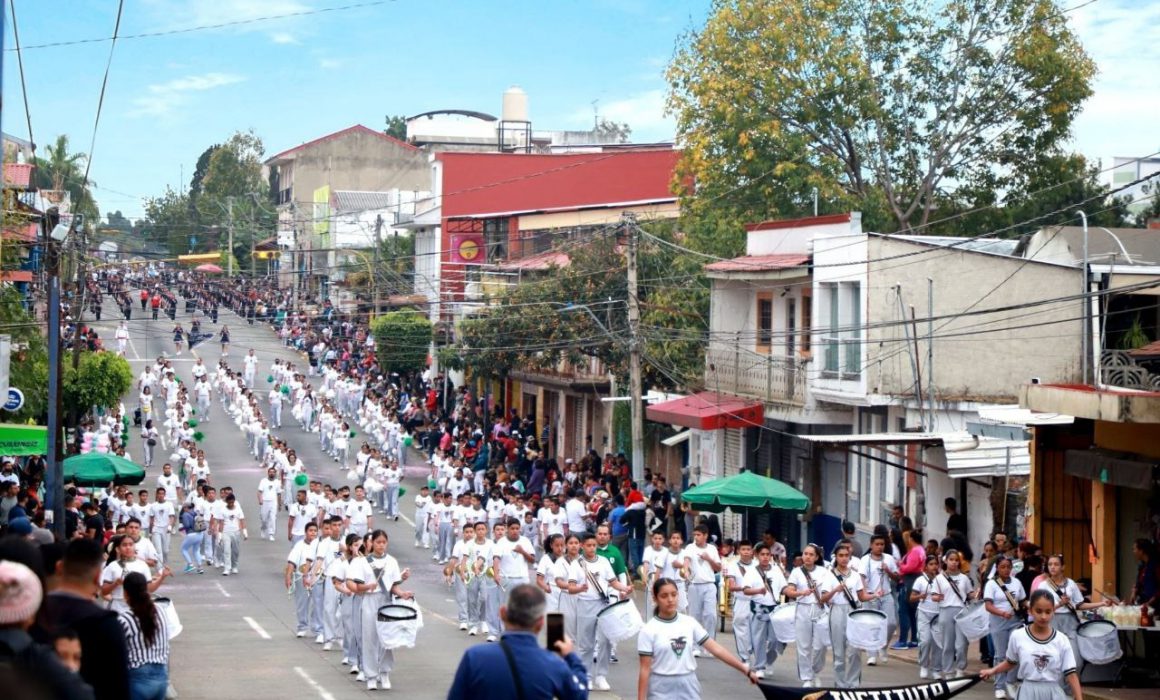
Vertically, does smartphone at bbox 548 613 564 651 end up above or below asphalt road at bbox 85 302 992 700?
above

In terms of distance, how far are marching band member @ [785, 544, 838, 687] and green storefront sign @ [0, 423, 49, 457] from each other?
12.2m

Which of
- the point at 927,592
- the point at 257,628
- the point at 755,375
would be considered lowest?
the point at 257,628

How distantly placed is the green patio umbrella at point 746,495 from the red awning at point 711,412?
6.26 metres

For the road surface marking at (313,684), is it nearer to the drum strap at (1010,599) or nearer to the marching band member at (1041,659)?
the marching band member at (1041,659)

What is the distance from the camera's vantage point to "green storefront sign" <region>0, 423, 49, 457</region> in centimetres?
2425

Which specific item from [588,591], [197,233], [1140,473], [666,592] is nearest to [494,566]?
[588,591]

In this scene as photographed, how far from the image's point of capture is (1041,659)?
1375 cm

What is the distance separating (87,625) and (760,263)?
2654cm

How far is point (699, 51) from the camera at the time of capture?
1682 inches

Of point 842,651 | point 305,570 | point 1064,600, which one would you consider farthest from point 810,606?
point 305,570

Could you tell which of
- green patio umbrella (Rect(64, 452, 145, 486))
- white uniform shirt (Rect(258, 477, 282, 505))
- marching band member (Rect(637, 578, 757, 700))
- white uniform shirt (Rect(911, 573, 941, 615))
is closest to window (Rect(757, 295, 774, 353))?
white uniform shirt (Rect(258, 477, 282, 505))

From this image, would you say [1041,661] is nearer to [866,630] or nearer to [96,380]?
[866,630]

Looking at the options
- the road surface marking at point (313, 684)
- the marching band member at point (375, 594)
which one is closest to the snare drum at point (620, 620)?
the marching band member at point (375, 594)

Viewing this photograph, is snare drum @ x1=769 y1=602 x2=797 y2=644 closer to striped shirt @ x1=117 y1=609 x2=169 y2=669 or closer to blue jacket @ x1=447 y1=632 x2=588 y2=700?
striped shirt @ x1=117 y1=609 x2=169 y2=669
